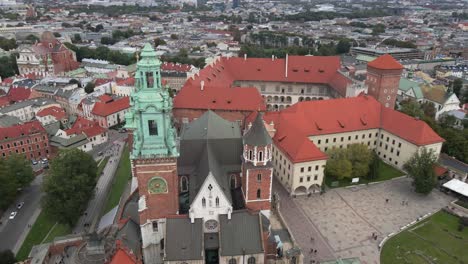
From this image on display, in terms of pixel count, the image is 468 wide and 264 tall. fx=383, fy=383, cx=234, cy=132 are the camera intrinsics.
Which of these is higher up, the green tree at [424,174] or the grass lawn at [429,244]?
the green tree at [424,174]

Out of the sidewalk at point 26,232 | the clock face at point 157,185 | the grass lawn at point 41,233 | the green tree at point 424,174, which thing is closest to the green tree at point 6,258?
the grass lawn at point 41,233

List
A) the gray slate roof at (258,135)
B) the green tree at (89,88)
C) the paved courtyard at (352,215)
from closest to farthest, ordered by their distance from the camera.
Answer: the gray slate roof at (258,135)
the paved courtyard at (352,215)
the green tree at (89,88)

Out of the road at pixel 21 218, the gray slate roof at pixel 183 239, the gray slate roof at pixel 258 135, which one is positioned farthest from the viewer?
the road at pixel 21 218

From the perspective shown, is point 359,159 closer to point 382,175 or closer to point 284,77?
point 382,175

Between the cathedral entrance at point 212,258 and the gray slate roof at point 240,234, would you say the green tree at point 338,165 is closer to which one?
the gray slate roof at point 240,234

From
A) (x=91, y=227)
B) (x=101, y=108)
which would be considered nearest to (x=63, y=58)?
(x=101, y=108)

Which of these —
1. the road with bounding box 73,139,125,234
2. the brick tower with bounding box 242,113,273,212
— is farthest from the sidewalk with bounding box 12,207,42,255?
the brick tower with bounding box 242,113,273,212

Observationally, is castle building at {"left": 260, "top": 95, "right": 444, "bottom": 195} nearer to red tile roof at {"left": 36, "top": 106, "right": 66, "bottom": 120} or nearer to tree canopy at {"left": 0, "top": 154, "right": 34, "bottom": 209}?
tree canopy at {"left": 0, "top": 154, "right": 34, "bottom": 209}
